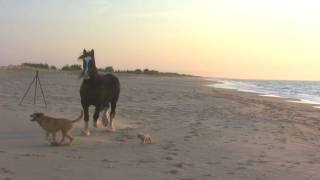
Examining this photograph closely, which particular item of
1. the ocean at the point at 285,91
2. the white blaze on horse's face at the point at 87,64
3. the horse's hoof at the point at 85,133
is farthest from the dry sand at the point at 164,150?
the ocean at the point at 285,91

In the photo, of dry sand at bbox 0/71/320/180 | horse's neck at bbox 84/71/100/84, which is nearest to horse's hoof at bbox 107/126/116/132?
dry sand at bbox 0/71/320/180

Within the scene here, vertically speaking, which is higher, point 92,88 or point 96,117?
point 92,88

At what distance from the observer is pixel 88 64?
1383 centimetres

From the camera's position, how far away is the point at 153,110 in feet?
69.2

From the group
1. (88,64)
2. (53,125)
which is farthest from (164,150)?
(88,64)

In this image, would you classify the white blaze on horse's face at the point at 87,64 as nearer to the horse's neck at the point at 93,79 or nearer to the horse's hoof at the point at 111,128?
the horse's neck at the point at 93,79

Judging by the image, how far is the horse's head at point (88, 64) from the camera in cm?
1380

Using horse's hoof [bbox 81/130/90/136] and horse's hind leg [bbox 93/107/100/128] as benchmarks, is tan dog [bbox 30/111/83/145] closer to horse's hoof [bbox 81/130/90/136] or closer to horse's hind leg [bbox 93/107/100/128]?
horse's hoof [bbox 81/130/90/136]

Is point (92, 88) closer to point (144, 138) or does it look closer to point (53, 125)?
point (144, 138)

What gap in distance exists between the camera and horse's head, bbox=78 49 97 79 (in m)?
13.8

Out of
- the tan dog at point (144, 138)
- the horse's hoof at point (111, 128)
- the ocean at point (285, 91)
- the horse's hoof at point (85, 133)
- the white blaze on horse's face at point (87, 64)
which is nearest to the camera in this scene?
the tan dog at point (144, 138)

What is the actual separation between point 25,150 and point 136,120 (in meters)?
6.95

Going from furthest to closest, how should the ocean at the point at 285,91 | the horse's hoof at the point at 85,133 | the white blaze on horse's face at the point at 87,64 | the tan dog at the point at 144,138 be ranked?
the ocean at the point at 285,91 < the white blaze on horse's face at the point at 87,64 < the horse's hoof at the point at 85,133 < the tan dog at the point at 144,138

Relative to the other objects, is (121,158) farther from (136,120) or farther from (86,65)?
(136,120)
